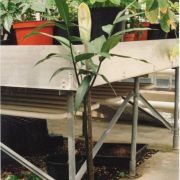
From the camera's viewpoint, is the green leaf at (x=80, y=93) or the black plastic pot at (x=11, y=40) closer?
the green leaf at (x=80, y=93)

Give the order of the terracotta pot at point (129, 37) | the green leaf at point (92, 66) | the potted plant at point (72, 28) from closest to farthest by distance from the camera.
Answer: the green leaf at point (92, 66), the potted plant at point (72, 28), the terracotta pot at point (129, 37)

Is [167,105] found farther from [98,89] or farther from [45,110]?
[45,110]

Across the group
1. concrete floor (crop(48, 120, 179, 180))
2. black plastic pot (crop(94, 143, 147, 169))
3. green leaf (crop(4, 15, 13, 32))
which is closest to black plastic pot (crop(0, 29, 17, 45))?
green leaf (crop(4, 15, 13, 32))

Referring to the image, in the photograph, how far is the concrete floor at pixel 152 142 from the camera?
9.48 ft

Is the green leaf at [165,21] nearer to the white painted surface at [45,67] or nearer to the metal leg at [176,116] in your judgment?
the white painted surface at [45,67]

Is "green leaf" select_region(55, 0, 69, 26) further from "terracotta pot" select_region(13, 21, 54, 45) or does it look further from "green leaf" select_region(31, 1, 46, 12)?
"terracotta pot" select_region(13, 21, 54, 45)

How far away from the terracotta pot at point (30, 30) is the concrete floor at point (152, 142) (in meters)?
1.36

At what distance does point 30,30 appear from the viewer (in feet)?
6.28

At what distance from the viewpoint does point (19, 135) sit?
3205 millimetres

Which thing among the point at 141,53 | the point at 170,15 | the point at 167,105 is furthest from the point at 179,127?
the point at 170,15

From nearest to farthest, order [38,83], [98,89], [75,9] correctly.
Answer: [38,83] < [75,9] < [98,89]

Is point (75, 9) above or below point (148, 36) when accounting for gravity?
above

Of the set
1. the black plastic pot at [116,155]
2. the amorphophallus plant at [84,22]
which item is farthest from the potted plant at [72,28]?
the black plastic pot at [116,155]

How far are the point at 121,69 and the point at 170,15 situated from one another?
420 millimetres
